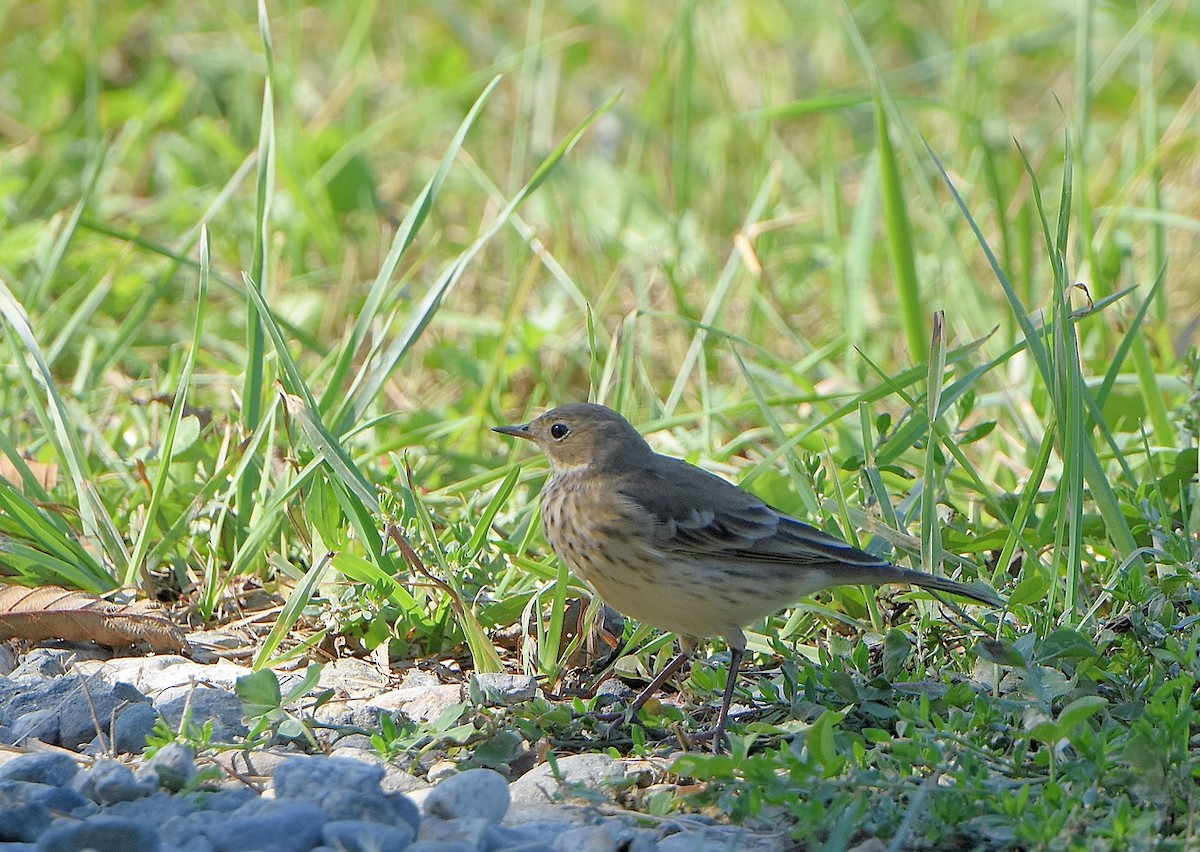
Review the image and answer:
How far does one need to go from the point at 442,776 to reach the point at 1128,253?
4054 mm

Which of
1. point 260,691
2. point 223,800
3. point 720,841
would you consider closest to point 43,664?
point 260,691

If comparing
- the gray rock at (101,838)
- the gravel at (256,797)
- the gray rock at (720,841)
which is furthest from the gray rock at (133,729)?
the gray rock at (720,841)

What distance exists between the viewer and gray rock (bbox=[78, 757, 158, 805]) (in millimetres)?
2664

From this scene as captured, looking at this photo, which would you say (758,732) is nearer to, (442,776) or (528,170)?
(442,776)

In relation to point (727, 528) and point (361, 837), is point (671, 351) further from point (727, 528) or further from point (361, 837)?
point (361, 837)

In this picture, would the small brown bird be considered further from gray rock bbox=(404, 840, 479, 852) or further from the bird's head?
gray rock bbox=(404, 840, 479, 852)

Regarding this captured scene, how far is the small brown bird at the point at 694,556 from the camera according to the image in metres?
3.35

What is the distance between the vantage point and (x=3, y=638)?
3.69 m

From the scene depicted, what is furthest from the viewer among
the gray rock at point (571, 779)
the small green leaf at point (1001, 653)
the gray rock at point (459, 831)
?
the small green leaf at point (1001, 653)

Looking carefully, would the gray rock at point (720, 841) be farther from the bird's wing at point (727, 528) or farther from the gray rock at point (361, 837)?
the bird's wing at point (727, 528)

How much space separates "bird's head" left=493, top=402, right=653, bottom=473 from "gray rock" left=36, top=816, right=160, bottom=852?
171cm

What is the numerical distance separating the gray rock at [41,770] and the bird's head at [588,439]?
157 centimetres

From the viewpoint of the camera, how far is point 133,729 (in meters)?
3.06

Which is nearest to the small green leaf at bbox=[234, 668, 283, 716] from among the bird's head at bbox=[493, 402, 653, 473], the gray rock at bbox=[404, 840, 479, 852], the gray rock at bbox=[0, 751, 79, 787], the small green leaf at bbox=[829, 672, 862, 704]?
the gray rock at bbox=[0, 751, 79, 787]
